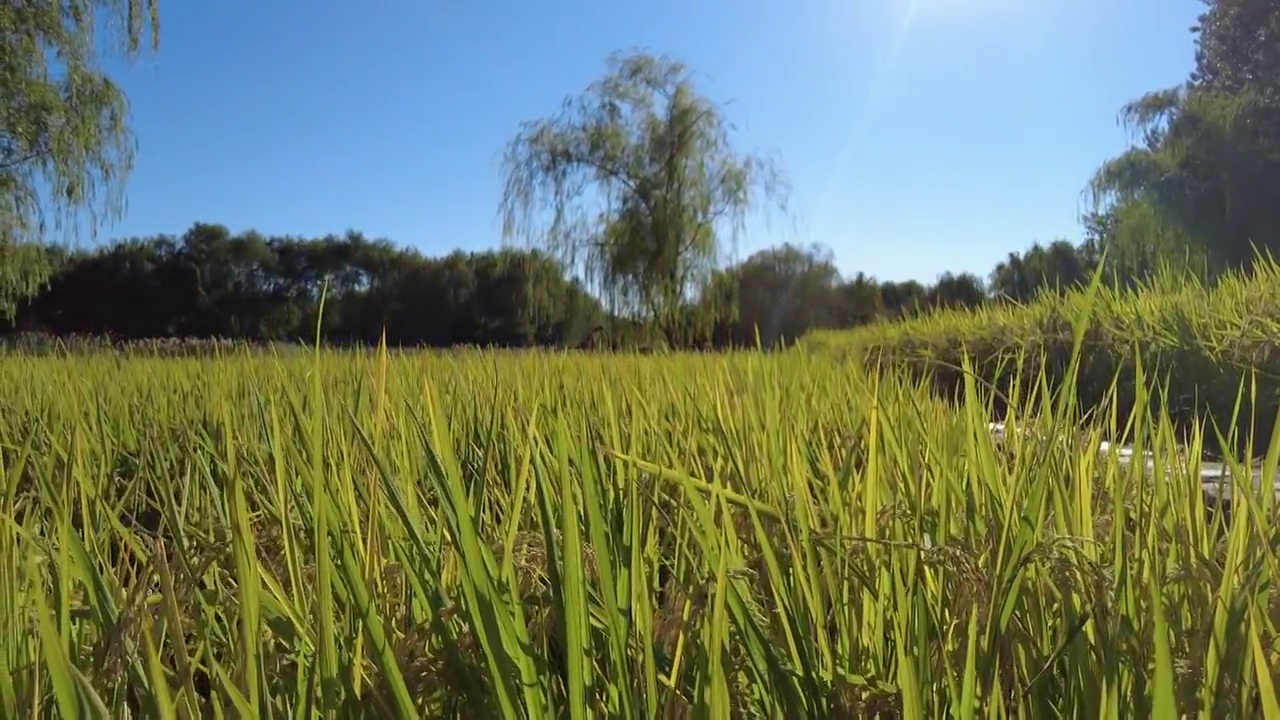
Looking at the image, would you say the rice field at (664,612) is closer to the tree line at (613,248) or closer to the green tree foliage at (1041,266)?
the tree line at (613,248)

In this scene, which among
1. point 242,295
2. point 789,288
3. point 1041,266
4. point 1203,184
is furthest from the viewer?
point 242,295

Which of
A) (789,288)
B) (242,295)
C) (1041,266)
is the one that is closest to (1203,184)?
(1041,266)

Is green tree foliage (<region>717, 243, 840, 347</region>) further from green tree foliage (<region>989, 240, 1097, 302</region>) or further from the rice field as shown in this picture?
the rice field

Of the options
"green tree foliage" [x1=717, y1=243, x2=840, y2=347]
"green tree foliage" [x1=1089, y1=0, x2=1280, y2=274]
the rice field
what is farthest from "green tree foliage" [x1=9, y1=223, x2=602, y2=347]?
the rice field

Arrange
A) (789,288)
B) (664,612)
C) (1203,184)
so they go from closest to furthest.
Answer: (664,612), (1203,184), (789,288)

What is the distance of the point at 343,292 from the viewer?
1816 centimetres

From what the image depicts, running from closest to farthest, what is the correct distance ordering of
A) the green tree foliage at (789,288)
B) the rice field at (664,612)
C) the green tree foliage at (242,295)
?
the rice field at (664,612) < the green tree foliage at (789,288) < the green tree foliage at (242,295)

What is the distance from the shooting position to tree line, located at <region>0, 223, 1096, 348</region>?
15.2 m

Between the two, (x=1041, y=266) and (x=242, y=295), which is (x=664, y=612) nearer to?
(x=1041, y=266)

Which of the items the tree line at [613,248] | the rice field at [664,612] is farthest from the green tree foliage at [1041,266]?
the rice field at [664,612]

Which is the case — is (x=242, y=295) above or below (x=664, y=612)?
above

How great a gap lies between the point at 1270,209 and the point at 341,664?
12716mm

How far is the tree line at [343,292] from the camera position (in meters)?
15.2

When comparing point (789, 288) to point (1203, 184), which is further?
point (789, 288)
